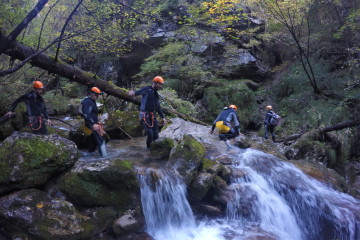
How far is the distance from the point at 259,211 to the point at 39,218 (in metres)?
4.90

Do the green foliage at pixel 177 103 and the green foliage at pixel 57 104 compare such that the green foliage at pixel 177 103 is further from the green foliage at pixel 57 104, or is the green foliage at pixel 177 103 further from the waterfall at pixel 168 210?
the waterfall at pixel 168 210

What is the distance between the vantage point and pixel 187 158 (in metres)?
6.88

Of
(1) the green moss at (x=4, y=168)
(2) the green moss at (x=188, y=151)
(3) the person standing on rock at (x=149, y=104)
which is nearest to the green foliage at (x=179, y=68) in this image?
(3) the person standing on rock at (x=149, y=104)

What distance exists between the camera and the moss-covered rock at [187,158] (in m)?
6.51

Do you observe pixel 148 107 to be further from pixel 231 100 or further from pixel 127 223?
pixel 231 100

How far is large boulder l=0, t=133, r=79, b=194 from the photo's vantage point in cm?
480

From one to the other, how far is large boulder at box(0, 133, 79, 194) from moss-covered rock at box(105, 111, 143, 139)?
4.74 m

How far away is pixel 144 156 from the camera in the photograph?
7.82 meters

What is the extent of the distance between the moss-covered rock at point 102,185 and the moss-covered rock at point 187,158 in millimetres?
1377

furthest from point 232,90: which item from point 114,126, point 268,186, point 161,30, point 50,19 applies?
point 50,19

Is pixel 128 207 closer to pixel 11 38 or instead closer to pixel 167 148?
pixel 167 148

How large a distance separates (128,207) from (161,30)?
17093 millimetres

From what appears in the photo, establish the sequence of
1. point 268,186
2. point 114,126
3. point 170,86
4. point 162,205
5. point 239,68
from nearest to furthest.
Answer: point 162,205
point 268,186
point 114,126
point 170,86
point 239,68

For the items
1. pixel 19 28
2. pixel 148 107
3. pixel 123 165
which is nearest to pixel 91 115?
pixel 148 107
